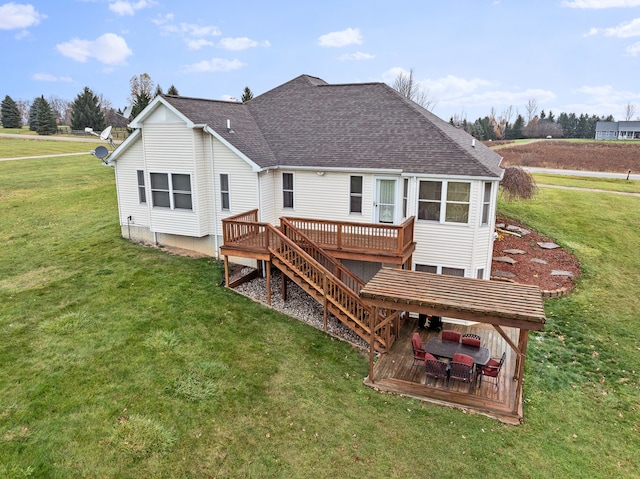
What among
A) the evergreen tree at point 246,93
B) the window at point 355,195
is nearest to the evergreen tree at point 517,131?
the evergreen tree at point 246,93

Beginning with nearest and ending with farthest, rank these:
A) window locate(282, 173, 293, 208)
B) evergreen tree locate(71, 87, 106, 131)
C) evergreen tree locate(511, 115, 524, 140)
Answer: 1. window locate(282, 173, 293, 208)
2. evergreen tree locate(71, 87, 106, 131)
3. evergreen tree locate(511, 115, 524, 140)

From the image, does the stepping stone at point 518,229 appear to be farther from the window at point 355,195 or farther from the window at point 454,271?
the window at point 355,195

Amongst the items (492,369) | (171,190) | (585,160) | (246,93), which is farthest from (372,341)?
(585,160)

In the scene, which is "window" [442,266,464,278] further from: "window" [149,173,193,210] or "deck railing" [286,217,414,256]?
"window" [149,173,193,210]

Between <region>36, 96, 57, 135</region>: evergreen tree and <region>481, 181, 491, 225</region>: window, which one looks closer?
<region>481, 181, 491, 225</region>: window

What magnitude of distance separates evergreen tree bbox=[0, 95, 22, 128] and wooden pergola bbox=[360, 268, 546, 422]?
93.1 m

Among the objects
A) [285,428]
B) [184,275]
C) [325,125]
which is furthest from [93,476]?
[325,125]

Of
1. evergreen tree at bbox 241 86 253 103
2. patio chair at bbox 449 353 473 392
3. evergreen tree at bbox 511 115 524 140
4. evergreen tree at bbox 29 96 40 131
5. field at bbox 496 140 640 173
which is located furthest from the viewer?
evergreen tree at bbox 511 115 524 140

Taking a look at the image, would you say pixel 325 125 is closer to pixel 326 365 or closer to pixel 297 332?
pixel 297 332

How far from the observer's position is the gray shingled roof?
15125mm

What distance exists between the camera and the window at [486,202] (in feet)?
47.8

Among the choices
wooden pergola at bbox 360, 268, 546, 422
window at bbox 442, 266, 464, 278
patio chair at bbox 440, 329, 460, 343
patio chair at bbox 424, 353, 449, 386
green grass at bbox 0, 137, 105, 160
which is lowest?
patio chair at bbox 424, 353, 449, 386

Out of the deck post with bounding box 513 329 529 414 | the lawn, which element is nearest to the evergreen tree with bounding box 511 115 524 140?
the lawn

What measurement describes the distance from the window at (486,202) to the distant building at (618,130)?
124165 millimetres
